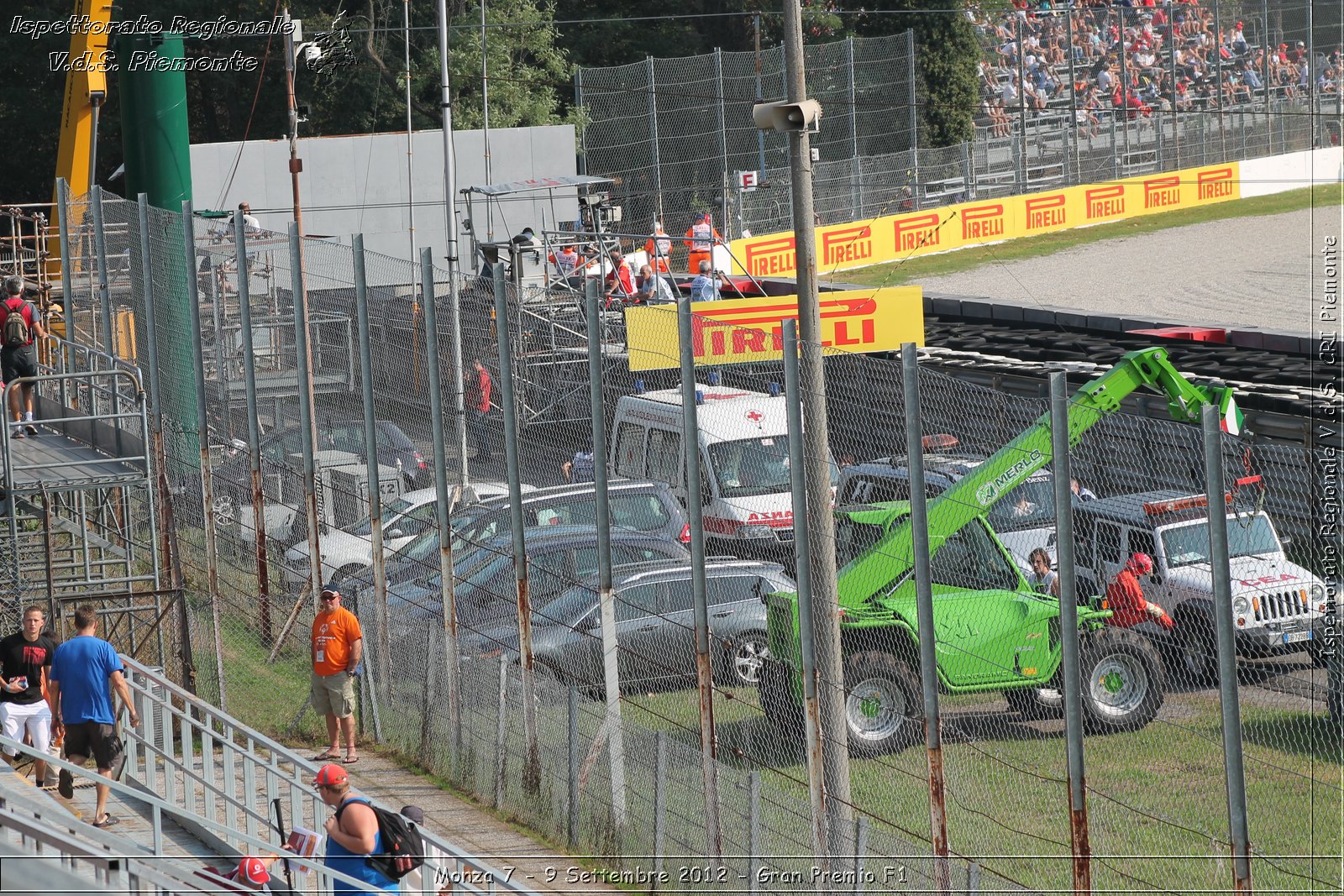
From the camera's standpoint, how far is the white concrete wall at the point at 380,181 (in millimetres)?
37500

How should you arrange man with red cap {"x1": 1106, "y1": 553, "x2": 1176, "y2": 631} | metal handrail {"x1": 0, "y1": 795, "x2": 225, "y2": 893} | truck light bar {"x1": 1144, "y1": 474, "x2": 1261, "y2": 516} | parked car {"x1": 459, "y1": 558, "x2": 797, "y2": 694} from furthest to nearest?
parked car {"x1": 459, "y1": 558, "x2": 797, "y2": 694}, man with red cap {"x1": 1106, "y1": 553, "x2": 1176, "y2": 631}, truck light bar {"x1": 1144, "y1": 474, "x2": 1261, "y2": 516}, metal handrail {"x1": 0, "y1": 795, "x2": 225, "y2": 893}

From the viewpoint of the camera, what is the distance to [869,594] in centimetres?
1255

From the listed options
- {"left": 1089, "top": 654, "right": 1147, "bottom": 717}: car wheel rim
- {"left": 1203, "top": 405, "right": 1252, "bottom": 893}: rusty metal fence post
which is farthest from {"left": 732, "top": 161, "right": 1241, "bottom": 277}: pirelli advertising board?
{"left": 1203, "top": 405, "right": 1252, "bottom": 893}: rusty metal fence post

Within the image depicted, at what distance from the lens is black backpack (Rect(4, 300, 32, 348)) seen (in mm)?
17859

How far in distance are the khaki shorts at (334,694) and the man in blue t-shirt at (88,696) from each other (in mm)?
2208

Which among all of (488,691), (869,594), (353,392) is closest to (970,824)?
(869,594)

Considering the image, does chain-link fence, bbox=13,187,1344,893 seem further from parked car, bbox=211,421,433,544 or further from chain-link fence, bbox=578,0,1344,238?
chain-link fence, bbox=578,0,1344,238

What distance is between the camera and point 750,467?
Result: 50.8 ft

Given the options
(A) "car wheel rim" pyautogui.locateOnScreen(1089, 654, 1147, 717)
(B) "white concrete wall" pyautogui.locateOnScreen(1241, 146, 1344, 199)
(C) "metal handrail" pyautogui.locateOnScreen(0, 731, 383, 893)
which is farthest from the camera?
(B) "white concrete wall" pyautogui.locateOnScreen(1241, 146, 1344, 199)

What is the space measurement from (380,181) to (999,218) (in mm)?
16745

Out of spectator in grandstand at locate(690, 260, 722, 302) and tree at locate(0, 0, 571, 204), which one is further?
tree at locate(0, 0, 571, 204)

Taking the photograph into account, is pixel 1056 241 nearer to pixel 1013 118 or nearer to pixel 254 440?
pixel 1013 118

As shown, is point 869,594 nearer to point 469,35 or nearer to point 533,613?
point 533,613

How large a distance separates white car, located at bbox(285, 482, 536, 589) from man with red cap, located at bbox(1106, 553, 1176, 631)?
27.0 feet
